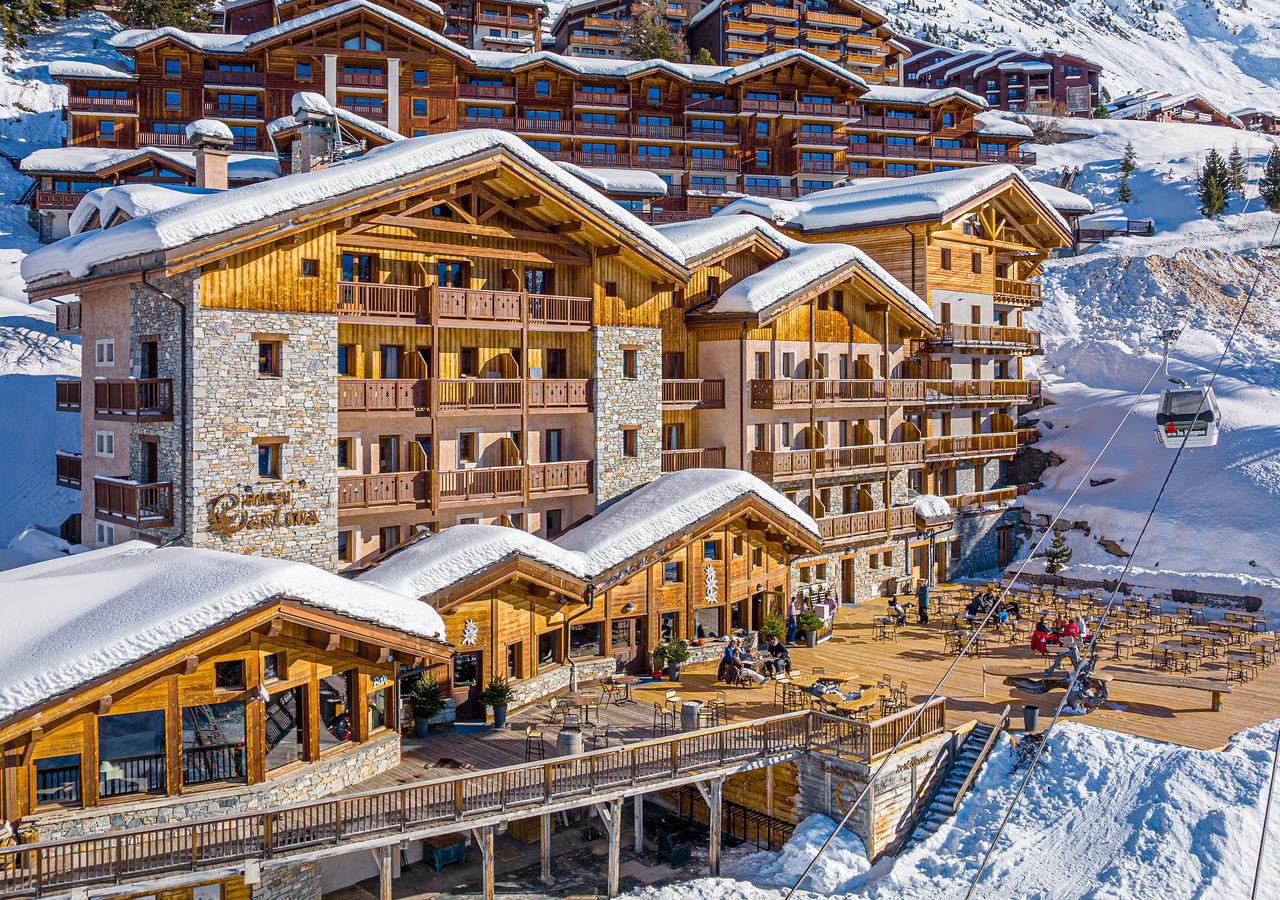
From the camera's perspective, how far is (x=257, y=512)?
2383cm

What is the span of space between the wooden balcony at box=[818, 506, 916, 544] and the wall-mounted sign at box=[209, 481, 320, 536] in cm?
1692

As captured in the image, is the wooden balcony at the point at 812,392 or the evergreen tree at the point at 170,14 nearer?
the wooden balcony at the point at 812,392

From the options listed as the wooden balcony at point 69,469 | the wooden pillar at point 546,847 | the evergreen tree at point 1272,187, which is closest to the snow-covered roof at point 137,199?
the wooden balcony at point 69,469

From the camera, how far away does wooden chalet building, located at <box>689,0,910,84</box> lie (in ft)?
270

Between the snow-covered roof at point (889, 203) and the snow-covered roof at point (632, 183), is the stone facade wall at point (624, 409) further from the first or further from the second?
the snow-covered roof at point (632, 183)

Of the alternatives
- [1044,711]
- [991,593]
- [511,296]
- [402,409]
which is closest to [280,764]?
[402,409]

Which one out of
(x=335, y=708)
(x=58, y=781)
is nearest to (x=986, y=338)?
(x=335, y=708)

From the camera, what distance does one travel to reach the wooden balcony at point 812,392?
113 feet

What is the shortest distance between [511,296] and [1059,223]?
30.4 metres

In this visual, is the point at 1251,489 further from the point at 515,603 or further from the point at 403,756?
the point at 403,756

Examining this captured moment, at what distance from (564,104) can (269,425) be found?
4480 cm

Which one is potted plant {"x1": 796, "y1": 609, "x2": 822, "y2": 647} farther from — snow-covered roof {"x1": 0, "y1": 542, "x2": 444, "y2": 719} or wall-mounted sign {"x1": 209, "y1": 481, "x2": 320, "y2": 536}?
wall-mounted sign {"x1": 209, "y1": 481, "x2": 320, "y2": 536}

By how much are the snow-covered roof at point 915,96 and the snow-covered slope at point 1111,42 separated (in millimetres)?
75073

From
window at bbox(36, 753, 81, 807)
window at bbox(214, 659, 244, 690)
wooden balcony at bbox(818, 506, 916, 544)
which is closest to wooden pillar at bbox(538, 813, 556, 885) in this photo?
window at bbox(214, 659, 244, 690)
